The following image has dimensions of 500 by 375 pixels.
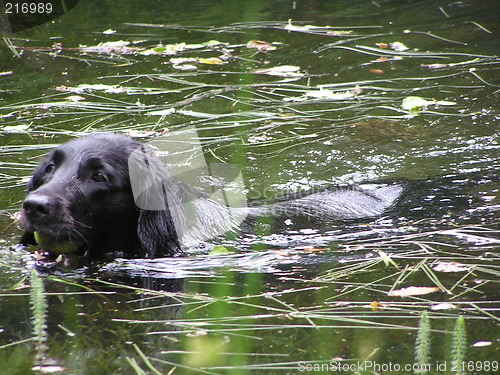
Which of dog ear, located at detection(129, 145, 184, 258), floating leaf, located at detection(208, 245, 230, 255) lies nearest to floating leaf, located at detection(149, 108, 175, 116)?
dog ear, located at detection(129, 145, 184, 258)

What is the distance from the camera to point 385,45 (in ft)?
32.8

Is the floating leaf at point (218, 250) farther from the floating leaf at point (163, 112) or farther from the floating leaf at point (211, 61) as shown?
the floating leaf at point (211, 61)

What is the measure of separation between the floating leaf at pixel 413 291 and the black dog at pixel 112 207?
5.59 ft

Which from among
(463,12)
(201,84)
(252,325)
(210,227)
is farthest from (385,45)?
(252,325)

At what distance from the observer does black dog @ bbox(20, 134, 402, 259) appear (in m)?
4.63

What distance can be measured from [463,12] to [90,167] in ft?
26.5

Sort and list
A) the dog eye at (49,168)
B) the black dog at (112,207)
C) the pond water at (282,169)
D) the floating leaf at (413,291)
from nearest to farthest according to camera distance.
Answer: the pond water at (282,169)
the floating leaf at (413,291)
the black dog at (112,207)
the dog eye at (49,168)

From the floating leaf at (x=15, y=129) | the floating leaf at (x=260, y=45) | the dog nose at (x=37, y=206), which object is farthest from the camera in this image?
the floating leaf at (x=260, y=45)

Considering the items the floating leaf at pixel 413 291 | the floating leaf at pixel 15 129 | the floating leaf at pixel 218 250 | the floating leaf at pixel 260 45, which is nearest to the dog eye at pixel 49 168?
the floating leaf at pixel 218 250

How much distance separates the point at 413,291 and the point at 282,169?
3.06 metres

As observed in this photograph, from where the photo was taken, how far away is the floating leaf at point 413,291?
395 centimetres

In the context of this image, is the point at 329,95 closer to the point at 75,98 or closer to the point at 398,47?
the point at 398,47

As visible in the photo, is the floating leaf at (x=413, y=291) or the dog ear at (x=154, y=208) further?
the dog ear at (x=154, y=208)

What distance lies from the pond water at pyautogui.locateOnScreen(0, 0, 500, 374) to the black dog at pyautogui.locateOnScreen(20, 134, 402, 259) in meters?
0.18
